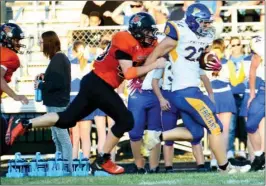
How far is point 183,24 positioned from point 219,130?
1.21m

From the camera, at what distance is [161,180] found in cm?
1102

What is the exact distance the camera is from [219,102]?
586 inches

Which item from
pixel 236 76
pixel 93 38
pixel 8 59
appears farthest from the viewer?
pixel 93 38

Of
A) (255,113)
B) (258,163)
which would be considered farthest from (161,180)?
(255,113)

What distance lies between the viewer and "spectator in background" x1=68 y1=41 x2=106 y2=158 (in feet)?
47.9

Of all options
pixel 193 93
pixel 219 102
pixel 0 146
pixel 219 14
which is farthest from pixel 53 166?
pixel 219 14

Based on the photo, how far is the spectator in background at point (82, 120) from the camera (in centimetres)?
1459

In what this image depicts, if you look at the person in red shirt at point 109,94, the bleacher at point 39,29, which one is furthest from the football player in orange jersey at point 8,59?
the bleacher at point 39,29

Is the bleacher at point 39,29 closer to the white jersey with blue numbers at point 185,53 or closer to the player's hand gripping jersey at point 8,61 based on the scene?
the player's hand gripping jersey at point 8,61

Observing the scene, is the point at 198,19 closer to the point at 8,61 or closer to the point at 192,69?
the point at 192,69

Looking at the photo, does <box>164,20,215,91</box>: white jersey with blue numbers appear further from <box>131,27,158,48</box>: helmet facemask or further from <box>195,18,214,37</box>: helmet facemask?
<box>131,27,158,48</box>: helmet facemask

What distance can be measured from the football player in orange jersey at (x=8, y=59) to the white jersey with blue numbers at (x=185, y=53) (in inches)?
67.0

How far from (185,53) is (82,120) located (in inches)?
124

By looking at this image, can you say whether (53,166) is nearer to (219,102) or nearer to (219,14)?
(219,102)
